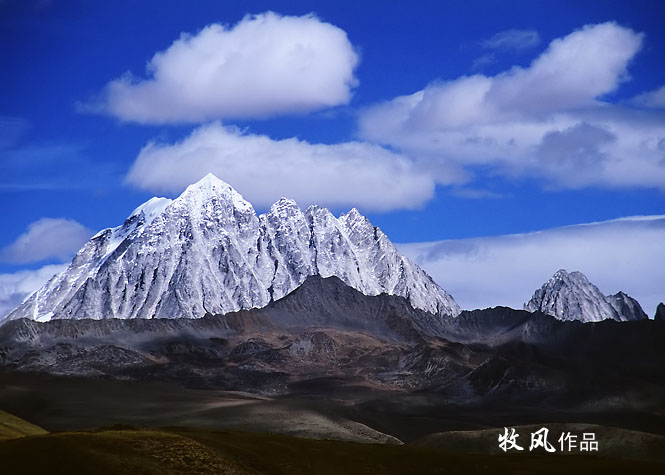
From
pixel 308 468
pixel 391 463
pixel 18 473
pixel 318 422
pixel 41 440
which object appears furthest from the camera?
pixel 318 422

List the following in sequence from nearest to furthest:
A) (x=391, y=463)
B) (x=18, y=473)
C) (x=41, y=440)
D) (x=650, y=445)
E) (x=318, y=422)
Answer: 1. (x=18, y=473)
2. (x=41, y=440)
3. (x=391, y=463)
4. (x=650, y=445)
5. (x=318, y=422)

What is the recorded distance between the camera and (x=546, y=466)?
258ft

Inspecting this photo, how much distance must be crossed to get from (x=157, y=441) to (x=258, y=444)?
10705mm

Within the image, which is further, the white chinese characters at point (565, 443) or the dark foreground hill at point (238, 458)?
the white chinese characters at point (565, 443)

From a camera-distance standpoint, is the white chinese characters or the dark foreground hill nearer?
the dark foreground hill

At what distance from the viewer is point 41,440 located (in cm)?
6444

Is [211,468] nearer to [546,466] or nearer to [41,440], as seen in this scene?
[41,440]

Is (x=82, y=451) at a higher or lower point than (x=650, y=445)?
lower

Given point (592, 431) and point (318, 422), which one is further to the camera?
point (318, 422)

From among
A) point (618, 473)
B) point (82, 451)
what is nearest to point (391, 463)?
point (618, 473)

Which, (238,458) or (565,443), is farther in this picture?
(565,443)

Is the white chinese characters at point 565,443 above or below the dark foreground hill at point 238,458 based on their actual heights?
above

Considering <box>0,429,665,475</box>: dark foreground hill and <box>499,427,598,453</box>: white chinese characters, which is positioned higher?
<box>499,427,598,453</box>: white chinese characters

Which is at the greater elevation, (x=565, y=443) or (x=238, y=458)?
(x=565, y=443)
